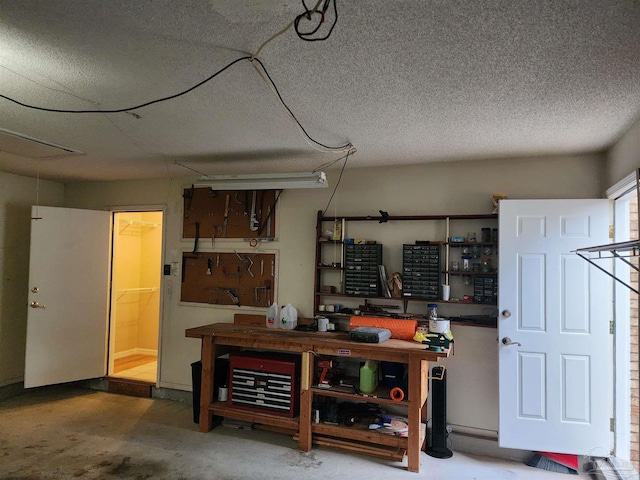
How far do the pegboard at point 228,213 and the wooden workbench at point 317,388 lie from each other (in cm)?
106

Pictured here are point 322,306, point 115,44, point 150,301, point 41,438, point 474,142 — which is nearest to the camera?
point 115,44

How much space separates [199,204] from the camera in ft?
14.3

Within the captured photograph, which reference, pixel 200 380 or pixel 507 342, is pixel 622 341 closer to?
pixel 507 342

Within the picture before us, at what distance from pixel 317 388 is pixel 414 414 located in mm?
814

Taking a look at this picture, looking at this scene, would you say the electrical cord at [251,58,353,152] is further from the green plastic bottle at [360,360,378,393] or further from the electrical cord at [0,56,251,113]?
the green plastic bottle at [360,360,378,393]

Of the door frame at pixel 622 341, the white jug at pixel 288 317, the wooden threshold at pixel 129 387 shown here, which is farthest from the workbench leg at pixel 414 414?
the wooden threshold at pixel 129 387

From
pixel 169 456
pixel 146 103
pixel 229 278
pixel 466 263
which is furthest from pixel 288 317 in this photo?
pixel 146 103

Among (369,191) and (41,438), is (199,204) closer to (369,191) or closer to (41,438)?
(369,191)

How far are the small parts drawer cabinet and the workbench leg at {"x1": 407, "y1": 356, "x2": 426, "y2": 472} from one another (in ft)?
3.38

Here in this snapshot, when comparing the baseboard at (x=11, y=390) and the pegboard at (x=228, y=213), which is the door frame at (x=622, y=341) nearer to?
the pegboard at (x=228, y=213)

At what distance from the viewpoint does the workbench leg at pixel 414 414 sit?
2.90 meters

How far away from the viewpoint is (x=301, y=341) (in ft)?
10.5

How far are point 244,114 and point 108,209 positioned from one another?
10.5ft

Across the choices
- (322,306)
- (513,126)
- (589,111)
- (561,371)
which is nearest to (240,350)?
(322,306)
